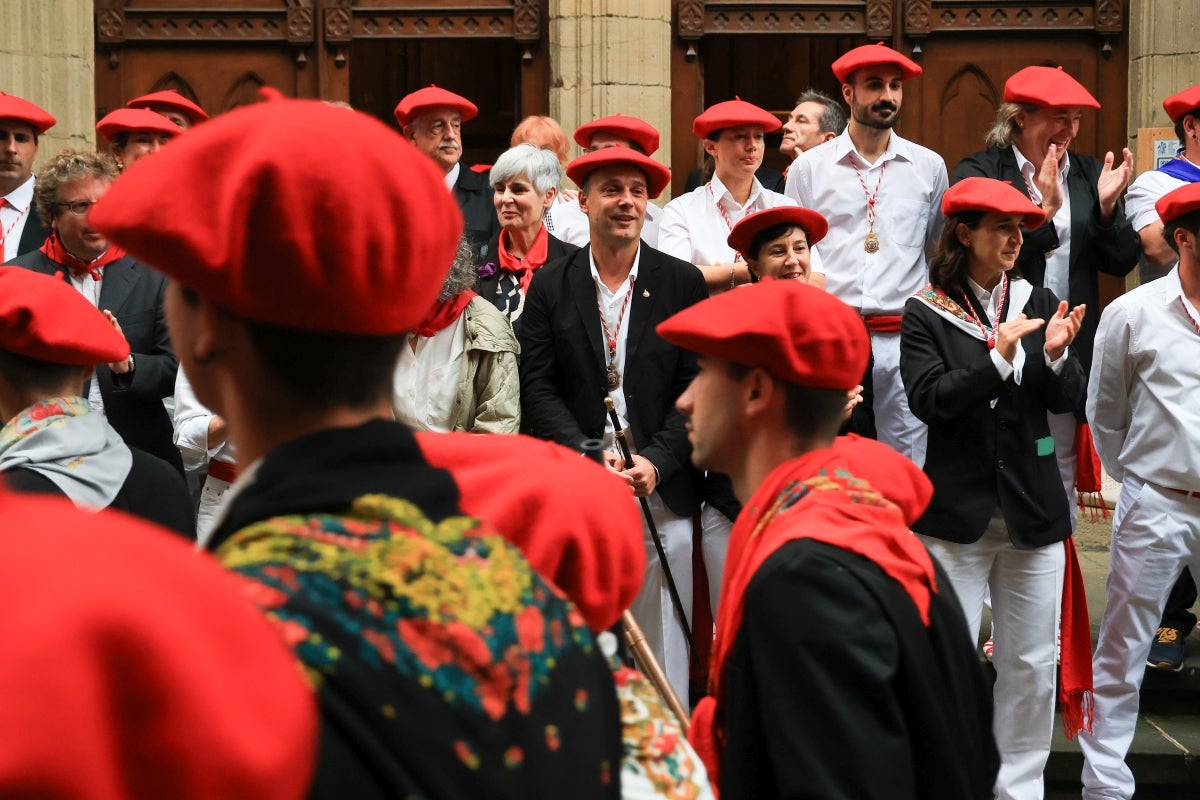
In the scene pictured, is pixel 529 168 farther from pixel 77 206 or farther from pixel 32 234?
pixel 32 234

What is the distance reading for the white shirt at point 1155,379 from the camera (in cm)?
614

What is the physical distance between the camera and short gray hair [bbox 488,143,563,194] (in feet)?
21.2

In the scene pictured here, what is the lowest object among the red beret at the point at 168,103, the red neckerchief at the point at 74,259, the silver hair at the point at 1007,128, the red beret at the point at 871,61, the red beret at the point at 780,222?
the red neckerchief at the point at 74,259

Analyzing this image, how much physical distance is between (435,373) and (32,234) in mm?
1981

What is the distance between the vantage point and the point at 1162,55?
34.1ft

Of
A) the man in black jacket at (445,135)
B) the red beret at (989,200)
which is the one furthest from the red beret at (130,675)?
the man in black jacket at (445,135)

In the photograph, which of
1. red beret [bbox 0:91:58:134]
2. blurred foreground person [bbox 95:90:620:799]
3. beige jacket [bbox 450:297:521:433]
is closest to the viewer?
blurred foreground person [bbox 95:90:620:799]

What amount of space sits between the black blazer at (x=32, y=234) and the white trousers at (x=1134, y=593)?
4.40m

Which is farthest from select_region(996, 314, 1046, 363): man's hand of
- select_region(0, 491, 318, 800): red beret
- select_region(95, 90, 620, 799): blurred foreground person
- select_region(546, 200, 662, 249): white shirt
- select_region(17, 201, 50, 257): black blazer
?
select_region(0, 491, 318, 800): red beret

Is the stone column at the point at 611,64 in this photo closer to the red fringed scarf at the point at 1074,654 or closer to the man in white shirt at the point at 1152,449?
the man in white shirt at the point at 1152,449

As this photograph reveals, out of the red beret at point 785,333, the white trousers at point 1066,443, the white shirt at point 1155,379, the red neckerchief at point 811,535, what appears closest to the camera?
the red neckerchief at point 811,535

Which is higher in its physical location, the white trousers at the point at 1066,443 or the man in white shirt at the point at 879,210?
the man in white shirt at the point at 879,210

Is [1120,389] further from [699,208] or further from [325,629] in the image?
[325,629]

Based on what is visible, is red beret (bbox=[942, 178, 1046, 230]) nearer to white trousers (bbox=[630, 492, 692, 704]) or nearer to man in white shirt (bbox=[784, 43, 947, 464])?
man in white shirt (bbox=[784, 43, 947, 464])
